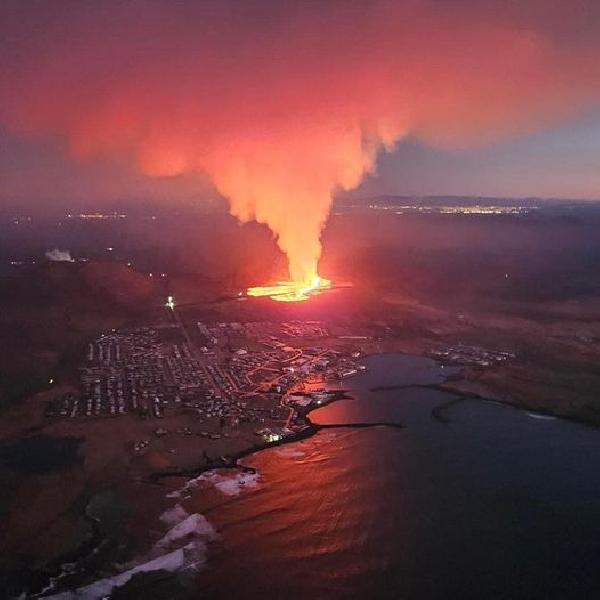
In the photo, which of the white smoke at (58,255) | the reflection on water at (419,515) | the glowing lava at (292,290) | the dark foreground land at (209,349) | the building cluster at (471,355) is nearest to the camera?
the reflection on water at (419,515)

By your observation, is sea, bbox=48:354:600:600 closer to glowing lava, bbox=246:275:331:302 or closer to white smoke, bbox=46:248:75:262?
glowing lava, bbox=246:275:331:302

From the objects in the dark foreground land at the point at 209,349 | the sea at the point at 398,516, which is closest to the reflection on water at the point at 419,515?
the sea at the point at 398,516

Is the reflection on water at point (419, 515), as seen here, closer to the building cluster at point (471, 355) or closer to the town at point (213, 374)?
the town at point (213, 374)

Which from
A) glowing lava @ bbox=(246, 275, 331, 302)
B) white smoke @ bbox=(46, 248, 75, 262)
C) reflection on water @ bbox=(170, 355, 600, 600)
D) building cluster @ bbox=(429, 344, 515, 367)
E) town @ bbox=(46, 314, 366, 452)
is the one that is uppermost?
white smoke @ bbox=(46, 248, 75, 262)

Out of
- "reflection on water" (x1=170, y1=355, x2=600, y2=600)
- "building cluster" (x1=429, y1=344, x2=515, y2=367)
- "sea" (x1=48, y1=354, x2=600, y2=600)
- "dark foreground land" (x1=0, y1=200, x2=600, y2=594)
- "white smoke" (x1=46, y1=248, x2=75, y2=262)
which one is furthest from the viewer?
"white smoke" (x1=46, y1=248, x2=75, y2=262)

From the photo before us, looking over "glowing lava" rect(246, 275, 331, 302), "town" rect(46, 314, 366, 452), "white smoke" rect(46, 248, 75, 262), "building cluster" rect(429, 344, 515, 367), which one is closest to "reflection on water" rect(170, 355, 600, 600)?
"town" rect(46, 314, 366, 452)

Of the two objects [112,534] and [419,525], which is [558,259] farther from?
[112,534]
